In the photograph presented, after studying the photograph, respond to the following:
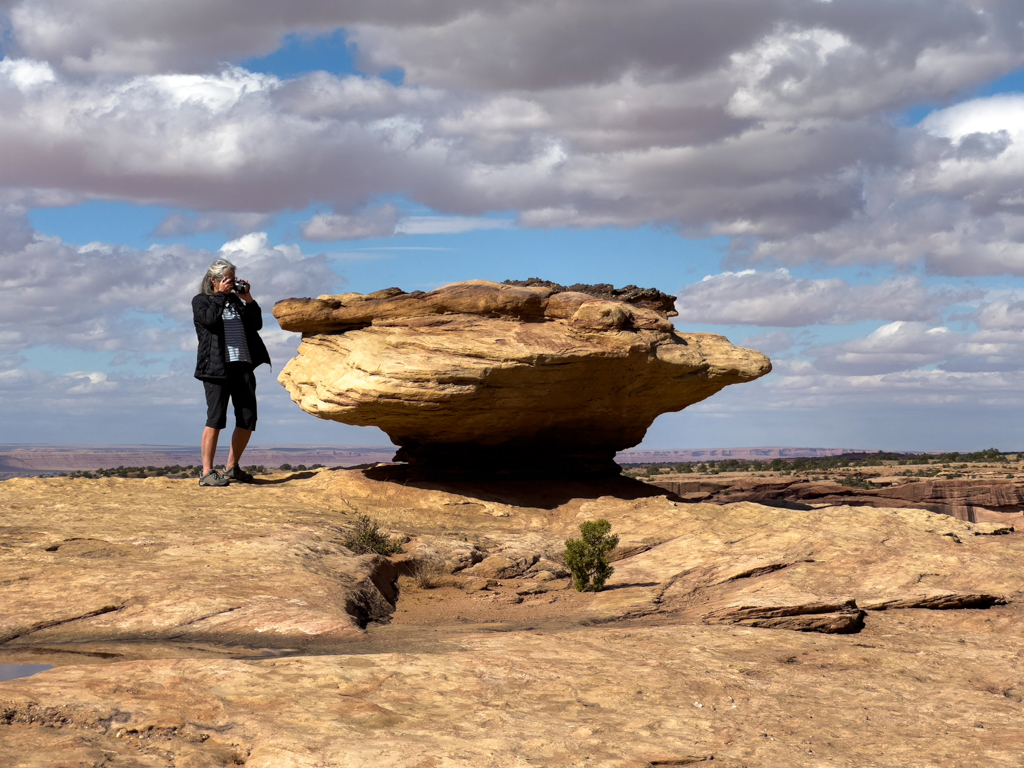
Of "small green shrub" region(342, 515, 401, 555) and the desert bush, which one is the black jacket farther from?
the desert bush

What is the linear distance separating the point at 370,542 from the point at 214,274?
6.11m

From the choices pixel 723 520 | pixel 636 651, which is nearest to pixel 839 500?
pixel 723 520

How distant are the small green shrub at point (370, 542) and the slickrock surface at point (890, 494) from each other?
9864mm

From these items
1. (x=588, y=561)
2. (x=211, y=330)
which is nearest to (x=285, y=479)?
(x=211, y=330)

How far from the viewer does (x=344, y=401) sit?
15852 mm

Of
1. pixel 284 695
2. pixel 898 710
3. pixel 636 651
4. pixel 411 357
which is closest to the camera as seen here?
pixel 284 695

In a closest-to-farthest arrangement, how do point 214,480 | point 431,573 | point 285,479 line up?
point 431,573 < point 214,480 < point 285,479

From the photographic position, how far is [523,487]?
17844mm

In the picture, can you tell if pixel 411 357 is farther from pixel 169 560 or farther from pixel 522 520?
pixel 169 560

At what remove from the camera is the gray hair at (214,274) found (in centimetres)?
1568

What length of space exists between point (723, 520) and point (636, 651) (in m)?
7.91

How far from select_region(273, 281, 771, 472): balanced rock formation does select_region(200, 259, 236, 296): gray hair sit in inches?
Result: 64.3

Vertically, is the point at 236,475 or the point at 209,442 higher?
the point at 209,442

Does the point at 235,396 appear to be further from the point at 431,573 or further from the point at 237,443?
the point at 431,573
